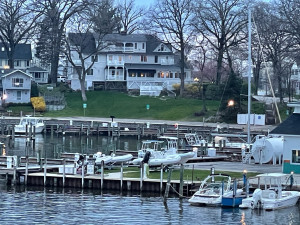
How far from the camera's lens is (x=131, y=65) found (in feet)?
479

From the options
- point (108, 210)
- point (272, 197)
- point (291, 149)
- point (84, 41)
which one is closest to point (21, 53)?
point (84, 41)

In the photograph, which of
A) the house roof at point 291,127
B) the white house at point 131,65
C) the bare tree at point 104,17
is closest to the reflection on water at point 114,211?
the house roof at point 291,127

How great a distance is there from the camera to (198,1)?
130 meters

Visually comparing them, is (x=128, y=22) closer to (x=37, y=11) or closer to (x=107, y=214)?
(x=37, y=11)

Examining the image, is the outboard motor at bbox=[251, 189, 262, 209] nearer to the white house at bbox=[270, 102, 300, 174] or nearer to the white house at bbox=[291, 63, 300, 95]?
the white house at bbox=[270, 102, 300, 174]

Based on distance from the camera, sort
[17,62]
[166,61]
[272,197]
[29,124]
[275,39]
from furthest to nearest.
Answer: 1. [17,62]
2. [166,61]
3. [275,39]
4. [29,124]
5. [272,197]

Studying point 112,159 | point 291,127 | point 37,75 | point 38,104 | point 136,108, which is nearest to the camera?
point 291,127

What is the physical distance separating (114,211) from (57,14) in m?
91.6

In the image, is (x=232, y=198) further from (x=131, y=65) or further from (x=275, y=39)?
(x=131, y=65)

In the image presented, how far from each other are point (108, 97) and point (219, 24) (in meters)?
19.7

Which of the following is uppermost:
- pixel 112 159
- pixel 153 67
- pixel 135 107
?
pixel 153 67

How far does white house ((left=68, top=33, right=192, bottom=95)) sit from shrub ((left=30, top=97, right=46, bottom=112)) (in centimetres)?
1793

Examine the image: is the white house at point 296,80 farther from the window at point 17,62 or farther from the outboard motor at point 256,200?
the outboard motor at point 256,200

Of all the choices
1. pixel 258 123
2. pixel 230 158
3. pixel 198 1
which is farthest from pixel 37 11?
pixel 230 158
